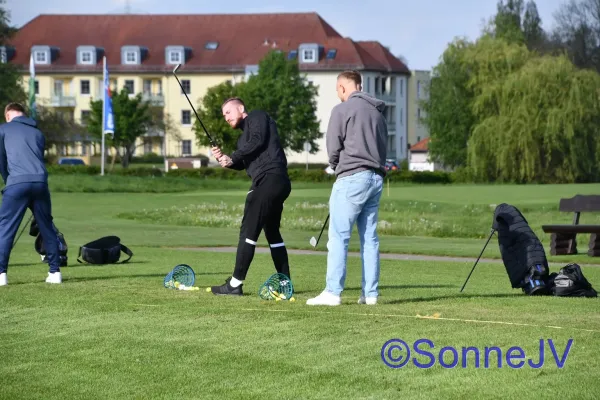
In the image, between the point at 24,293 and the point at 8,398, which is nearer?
the point at 8,398

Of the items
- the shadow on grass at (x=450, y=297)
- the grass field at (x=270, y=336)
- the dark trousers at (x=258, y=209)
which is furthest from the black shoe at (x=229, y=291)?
the shadow on grass at (x=450, y=297)

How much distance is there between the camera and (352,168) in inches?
402

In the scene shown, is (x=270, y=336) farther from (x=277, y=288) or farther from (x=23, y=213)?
(x=23, y=213)

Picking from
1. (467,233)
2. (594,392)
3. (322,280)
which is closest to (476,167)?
(467,233)

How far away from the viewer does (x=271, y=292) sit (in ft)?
35.9

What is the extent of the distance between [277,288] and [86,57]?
107343 mm

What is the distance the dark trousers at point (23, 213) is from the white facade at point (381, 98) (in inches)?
3739

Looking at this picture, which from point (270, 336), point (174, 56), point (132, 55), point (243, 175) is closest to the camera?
point (270, 336)

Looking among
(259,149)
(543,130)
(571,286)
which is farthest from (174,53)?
(571,286)

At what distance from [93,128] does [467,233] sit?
2828 inches

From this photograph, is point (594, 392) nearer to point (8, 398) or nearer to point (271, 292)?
point (8, 398)

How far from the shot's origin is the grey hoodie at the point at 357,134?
33.1 ft

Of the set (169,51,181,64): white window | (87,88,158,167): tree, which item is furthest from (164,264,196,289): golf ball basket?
(169,51,181,64): white window

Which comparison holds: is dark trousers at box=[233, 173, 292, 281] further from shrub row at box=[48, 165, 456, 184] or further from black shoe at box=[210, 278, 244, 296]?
shrub row at box=[48, 165, 456, 184]
